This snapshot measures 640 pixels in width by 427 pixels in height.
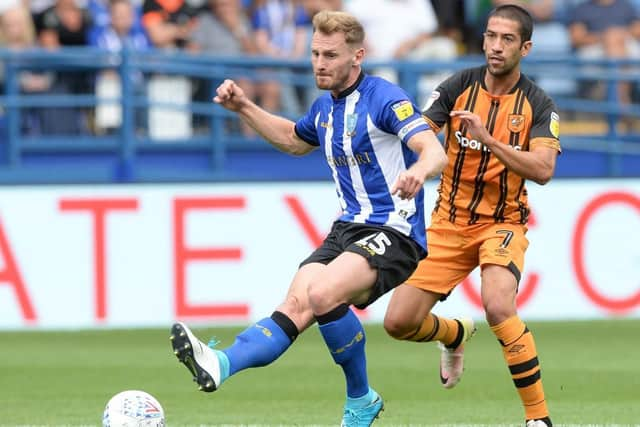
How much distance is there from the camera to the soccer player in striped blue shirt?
23.6 feet

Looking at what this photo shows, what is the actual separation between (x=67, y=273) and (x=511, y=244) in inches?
239

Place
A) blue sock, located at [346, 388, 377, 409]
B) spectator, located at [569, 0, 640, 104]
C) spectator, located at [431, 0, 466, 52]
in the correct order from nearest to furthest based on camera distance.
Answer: blue sock, located at [346, 388, 377, 409] → spectator, located at [569, 0, 640, 104] → spectator, located at [431, 0, 466, 52]

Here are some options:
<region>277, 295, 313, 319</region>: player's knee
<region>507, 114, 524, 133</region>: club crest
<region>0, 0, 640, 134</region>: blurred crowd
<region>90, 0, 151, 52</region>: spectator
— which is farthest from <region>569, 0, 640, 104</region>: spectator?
<region>277, 295, 313, 319</region>: player's knee

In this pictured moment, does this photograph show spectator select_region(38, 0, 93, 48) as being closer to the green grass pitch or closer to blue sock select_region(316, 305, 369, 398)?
the green grass pitch

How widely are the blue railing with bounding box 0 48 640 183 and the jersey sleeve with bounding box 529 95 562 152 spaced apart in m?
5.93

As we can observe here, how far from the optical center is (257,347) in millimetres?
7000

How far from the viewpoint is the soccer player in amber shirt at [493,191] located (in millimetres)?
7758

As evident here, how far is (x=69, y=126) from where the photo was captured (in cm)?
1366

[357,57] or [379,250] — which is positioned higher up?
[357,57]

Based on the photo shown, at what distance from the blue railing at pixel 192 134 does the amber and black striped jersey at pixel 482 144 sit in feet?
18.1

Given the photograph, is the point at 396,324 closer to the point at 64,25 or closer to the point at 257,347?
the point at 257,347

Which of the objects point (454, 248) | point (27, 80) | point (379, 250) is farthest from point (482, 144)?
point (27, 80)

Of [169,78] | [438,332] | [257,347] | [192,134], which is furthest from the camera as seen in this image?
[192,134]

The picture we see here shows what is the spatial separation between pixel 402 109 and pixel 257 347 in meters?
1.40
